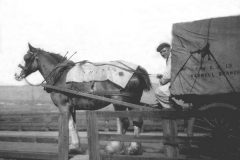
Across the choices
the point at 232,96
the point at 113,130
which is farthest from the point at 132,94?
the point at 113,130

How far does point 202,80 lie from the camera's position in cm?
433

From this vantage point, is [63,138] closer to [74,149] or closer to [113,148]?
[113,148]

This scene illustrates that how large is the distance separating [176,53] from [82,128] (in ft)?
29.3

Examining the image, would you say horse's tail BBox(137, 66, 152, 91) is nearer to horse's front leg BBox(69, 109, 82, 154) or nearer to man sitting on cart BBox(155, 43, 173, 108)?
man sitting on cart BBox(155, 43, 173, 108)

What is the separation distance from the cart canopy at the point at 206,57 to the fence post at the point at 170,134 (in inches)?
41.6

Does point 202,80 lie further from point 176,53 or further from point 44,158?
point 44,158

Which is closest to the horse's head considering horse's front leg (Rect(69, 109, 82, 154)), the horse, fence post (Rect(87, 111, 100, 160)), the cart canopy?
the horse

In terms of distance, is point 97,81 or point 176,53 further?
point 97,81

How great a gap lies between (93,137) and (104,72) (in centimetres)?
231

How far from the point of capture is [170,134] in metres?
3.59

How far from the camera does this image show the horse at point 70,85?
5648 millimetres

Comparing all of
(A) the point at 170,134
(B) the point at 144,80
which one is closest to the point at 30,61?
(B) the point at 144,80

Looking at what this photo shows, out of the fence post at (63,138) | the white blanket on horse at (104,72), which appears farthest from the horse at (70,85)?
the fence post at (63,138)

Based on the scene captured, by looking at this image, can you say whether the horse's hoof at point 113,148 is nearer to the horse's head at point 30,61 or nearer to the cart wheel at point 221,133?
the cart wheel at point 221,133
